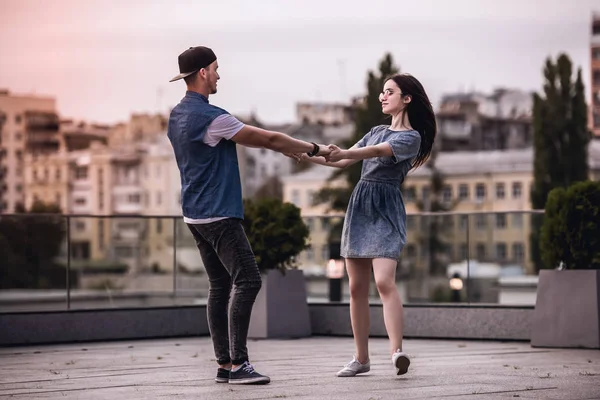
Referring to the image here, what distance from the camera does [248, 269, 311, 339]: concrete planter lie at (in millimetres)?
12516

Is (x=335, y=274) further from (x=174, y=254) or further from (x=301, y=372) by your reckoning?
(x=301, y=372)

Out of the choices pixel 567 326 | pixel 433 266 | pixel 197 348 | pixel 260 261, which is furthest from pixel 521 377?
pixel 433 266

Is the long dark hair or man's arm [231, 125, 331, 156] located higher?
the long dark hair

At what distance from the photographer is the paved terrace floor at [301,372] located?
7246 mm

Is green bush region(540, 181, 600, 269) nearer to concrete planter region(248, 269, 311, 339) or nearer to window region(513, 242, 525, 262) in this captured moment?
concrete planter region(248, 269, 311, 339)

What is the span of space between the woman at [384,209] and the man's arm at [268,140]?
0.37m

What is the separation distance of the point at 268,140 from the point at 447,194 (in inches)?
4415

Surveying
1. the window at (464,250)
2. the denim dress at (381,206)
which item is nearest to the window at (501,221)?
the window at (464,250)

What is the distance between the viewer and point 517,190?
119125mm

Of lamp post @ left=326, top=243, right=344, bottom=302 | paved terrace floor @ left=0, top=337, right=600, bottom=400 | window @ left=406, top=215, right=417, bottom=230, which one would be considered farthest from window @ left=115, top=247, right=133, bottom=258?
paved terrace floor @ left=0, top=337, right=600, bottom=400

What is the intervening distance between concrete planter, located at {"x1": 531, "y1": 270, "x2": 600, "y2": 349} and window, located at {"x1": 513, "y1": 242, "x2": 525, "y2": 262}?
697 cm

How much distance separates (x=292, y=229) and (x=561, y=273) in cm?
270

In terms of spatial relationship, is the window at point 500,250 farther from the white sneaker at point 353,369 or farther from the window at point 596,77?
the window at point 596,77

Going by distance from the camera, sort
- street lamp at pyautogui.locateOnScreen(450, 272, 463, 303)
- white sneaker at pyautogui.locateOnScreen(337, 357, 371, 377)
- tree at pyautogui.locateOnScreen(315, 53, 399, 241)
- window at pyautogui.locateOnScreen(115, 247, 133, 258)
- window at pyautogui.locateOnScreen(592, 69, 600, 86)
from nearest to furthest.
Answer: white sneaker at pyautogui.locateOnScreen(337, 357, 371, 377), street lamp at pyautogui.locateOnScreen(450, 272, 463, 303), window at pyautogui.locateOnScreen(115, 247, 133, 258), tree at pyautogui.locateOnScreen(315, 53, 399, 241), window at pyautogui.locateOnScreen(592, 69, 600, 86)
